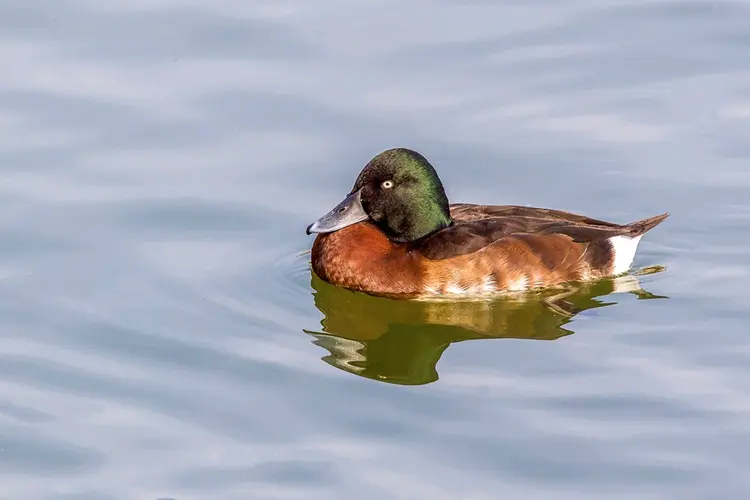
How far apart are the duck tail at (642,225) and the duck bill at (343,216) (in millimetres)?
1939

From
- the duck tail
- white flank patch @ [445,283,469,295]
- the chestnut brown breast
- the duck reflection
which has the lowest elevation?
the duck reflection

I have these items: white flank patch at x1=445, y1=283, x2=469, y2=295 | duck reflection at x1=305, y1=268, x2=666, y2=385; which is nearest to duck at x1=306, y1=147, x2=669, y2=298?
white flank patch at x1=445, y1=283, x2=469, y2=295

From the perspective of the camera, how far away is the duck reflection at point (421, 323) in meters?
9.00

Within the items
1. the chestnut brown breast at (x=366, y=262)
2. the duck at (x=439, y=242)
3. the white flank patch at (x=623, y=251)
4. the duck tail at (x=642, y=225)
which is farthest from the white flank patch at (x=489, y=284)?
the duck tail at (x=642, y=225)

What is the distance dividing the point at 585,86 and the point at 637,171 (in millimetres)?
1442

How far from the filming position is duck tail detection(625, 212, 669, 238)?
10.4 metres

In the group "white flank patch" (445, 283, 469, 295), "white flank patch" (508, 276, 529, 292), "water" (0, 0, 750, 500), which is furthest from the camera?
"white flank patch" (508, 276, 529, 292)

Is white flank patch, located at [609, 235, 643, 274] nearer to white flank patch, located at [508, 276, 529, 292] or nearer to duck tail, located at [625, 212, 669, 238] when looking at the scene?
duck tail, located at [625, 212, 669, 238]

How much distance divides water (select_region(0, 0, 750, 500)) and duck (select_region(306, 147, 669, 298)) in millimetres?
Answer: 187

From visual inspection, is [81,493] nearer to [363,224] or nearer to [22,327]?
[22,327]

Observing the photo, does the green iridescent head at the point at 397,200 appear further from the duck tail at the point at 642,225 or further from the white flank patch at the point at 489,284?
the duck tail at the point at 642,225

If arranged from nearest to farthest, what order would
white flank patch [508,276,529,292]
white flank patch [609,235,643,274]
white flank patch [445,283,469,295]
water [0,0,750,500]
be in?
water [0,0,750,500], white flank patch [445,283,469,295], white flank patch [508,276,529,292], white flank patch [609,235,643,274]

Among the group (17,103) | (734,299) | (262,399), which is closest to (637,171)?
(734,299)

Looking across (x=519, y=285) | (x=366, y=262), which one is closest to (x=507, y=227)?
(x=519, y=285)
